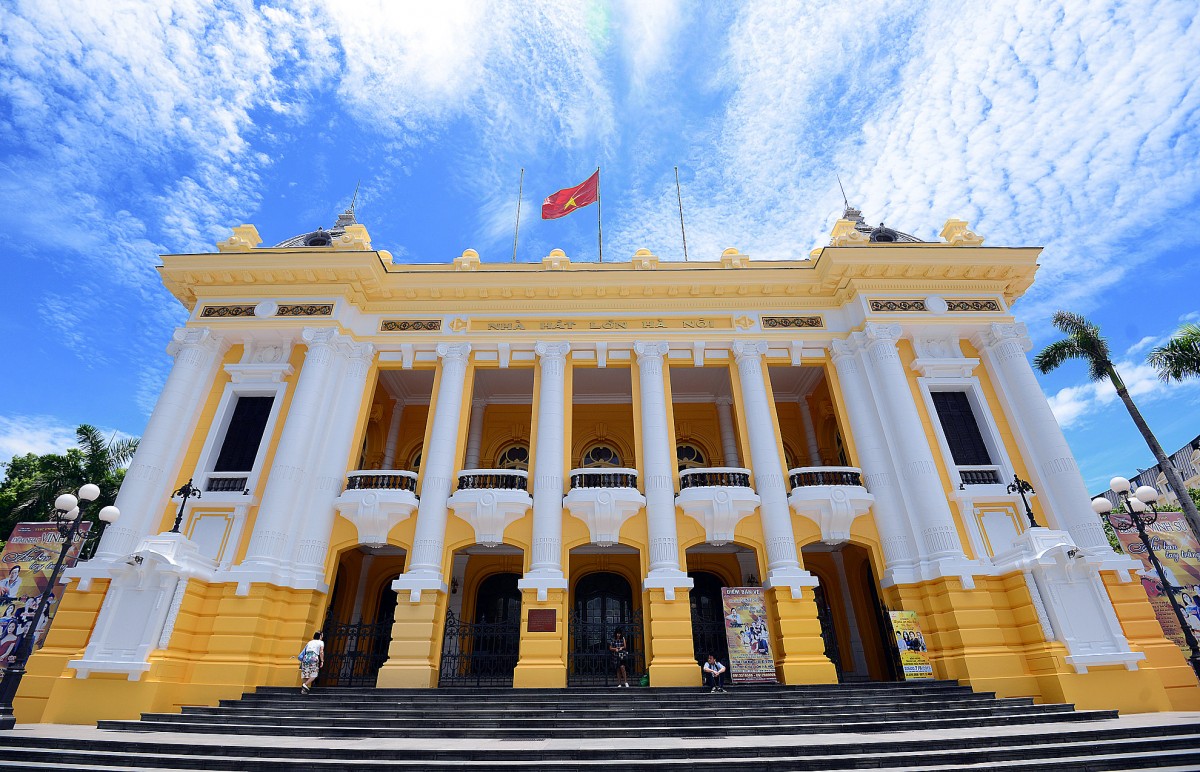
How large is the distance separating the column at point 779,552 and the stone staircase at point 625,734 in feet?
4.29

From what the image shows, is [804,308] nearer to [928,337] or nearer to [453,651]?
[928,337]

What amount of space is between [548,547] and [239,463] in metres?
9.52

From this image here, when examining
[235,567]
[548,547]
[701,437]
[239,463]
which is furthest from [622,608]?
[239,463]

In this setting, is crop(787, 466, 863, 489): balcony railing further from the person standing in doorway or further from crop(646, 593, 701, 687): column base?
the person standing in doorway

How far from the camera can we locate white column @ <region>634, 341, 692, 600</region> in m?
15.0

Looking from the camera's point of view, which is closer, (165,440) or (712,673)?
(712,673)

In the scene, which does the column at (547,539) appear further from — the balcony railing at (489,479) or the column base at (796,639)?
the column base at (796,639)

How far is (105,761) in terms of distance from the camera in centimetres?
817

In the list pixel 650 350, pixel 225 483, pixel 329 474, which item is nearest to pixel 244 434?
pixel 225 483

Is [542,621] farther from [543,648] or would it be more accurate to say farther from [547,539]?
[547,539]

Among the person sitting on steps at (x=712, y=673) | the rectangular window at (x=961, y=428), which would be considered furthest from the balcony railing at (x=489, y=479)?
the rectangular window at (x=961, y=428)

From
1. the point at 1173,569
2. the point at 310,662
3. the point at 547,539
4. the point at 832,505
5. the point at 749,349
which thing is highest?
the point at 749,349

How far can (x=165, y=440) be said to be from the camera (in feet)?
51.8

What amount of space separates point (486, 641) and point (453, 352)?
9558mm
